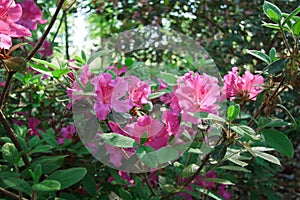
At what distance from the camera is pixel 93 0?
2.41 meters

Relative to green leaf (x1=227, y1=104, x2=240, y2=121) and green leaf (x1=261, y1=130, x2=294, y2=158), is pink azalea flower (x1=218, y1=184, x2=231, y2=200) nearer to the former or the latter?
green leaf (x1=261, y1=130, x2=294, y2=158)

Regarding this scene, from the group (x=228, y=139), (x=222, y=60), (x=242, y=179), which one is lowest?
(x=242, y=179)

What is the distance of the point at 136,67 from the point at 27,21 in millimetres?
525

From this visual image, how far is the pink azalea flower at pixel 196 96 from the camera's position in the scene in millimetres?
1137

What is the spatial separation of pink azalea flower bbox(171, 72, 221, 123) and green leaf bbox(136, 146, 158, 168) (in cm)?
13

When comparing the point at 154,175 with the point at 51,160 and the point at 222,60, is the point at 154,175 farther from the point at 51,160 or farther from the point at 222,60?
the point at 222,60

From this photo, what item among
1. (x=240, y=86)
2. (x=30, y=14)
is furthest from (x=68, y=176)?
(x=30, y=14)

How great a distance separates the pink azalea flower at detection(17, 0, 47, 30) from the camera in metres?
1.81

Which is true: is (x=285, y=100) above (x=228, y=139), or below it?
below

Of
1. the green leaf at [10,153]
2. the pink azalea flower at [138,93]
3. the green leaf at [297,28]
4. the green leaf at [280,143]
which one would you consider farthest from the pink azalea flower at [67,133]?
the green leaf at [297,28]

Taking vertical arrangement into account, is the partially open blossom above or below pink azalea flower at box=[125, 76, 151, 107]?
below

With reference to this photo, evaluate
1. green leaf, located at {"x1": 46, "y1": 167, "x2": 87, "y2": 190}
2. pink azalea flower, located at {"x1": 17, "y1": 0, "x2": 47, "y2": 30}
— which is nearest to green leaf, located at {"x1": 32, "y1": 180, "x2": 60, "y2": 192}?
green leaf, located at {"x1": 46, "y1": 167, "x2": 87, "y2": 190}

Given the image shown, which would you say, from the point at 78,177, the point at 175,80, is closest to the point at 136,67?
the point at 175,80

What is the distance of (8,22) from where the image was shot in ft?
3.36
